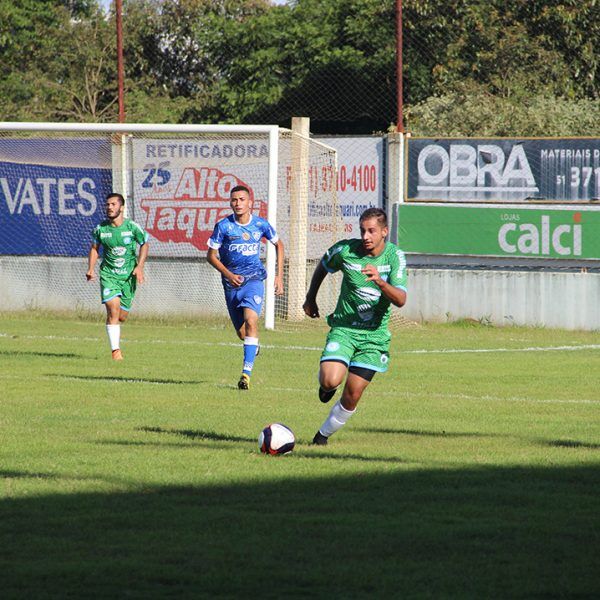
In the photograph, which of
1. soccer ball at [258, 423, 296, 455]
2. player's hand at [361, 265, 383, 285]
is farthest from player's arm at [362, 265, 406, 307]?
soccer ball at [258, 423, 296, 455]

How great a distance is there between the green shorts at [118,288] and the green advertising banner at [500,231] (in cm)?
845

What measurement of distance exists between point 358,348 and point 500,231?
586 inches

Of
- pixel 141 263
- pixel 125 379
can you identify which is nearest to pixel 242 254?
pixel 125 379

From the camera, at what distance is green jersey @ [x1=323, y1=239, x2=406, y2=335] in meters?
10.0

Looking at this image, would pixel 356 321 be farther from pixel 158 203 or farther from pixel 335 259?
pixel 158 203

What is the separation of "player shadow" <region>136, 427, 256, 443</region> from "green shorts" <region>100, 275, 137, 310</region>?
21.9ft

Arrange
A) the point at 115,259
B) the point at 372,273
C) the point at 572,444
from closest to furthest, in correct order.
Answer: the point at 372,273 → the point at 572,444 → the point at 115,259

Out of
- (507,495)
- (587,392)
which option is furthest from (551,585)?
(587,392)

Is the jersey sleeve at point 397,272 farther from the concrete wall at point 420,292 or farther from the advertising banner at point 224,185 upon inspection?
the advertising banner at point 224,185

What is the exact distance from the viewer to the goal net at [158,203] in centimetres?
2441

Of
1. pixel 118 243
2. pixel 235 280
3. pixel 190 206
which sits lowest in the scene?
pixel 235 280

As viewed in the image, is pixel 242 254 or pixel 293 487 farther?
pixel 242 254

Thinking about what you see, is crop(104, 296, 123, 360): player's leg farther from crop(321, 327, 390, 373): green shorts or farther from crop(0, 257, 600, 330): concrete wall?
crop(321, 327, 390, 373): green shorts

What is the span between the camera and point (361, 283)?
32.8 ft
